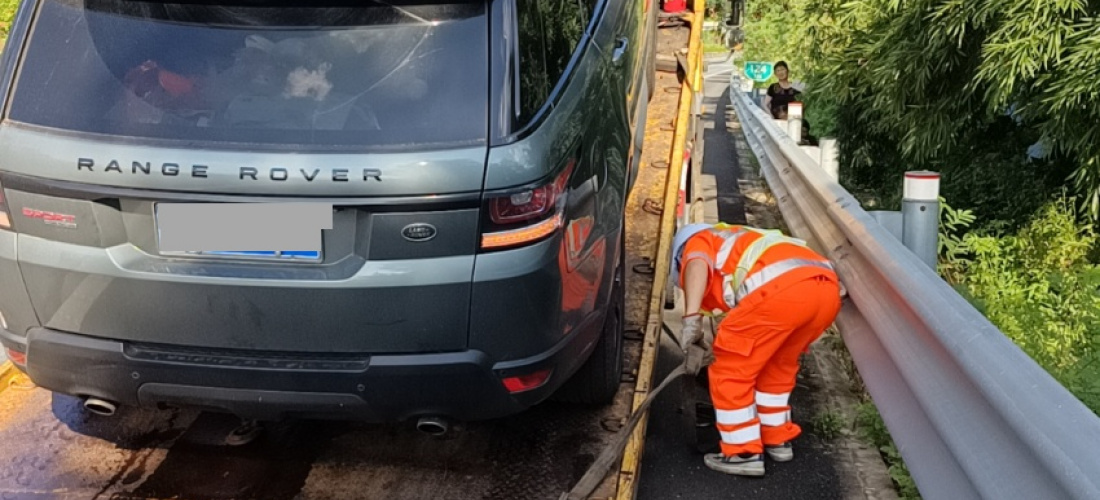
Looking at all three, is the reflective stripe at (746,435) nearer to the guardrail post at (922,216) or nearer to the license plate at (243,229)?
the guardrail post at (922,216)

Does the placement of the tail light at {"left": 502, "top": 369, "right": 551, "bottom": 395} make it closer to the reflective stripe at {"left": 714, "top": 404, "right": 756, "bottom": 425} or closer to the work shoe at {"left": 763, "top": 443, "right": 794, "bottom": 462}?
the reflective stripe at {"left": 714, "top": 404, "right": 756, "bottom": 425}

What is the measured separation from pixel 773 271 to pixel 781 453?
736 millimetres

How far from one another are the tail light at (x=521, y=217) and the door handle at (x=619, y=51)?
131 centimetres

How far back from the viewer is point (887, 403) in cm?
273

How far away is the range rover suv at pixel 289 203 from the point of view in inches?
96.5

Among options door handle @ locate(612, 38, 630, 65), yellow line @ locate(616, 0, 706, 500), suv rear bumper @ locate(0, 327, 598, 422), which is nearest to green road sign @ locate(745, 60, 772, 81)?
yellow line @ locate(616, 0, 706, 500)

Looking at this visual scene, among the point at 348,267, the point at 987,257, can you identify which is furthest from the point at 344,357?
the point at 987,257

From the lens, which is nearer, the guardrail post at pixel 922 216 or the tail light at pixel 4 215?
the tail light at pixel 4 215

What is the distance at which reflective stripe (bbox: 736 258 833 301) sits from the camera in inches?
135

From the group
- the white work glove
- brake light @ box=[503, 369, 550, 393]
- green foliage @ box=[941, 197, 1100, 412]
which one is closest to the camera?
brake light @ box=[503, 369, 550, 393]

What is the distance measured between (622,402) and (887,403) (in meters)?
1.11

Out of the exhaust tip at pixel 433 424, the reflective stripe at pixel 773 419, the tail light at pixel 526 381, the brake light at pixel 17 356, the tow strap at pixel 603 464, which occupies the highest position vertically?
the brake light at pixel 17 356

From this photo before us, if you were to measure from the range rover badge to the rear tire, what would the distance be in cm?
96

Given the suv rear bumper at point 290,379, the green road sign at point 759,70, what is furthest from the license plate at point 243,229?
the green road sign at point 759,70
